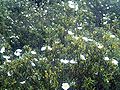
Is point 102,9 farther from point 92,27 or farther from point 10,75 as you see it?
point 10,75

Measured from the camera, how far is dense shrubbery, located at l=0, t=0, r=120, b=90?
4.49 metres

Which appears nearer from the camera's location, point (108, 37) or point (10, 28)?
point (108, 37)

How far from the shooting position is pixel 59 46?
5.18 meters

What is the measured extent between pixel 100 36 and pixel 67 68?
1.33m

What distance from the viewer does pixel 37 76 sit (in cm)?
Result: 446

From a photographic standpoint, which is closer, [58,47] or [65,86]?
[65,86]

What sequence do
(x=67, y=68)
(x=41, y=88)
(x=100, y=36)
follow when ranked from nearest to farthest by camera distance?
1. (x=41, y=88)
2. (x=67, y=68)
3. (x=100, y=36)

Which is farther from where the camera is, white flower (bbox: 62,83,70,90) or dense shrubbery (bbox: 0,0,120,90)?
dense shrubbery (bbox: 0,0,120,90)

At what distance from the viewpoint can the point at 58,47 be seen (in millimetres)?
5160

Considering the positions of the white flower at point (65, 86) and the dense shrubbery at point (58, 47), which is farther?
the dense shrubbery at point (58, 47)

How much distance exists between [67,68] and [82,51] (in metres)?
0.37

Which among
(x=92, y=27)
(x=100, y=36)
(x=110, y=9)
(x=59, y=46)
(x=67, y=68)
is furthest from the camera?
(x=110, y=9)

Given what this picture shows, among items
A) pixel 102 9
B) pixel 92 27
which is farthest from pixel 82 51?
pixel 102 9

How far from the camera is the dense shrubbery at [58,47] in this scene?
14.7 feet
